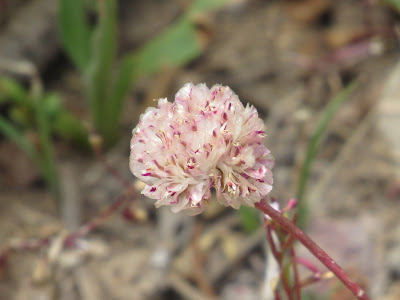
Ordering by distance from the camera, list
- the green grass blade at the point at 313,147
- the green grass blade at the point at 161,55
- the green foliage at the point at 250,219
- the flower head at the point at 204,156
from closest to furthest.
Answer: the flower head at the point at 204,156
the green grass blade at the point at 313,147
the green foliage at the point at 250,219
the green grass blade at the point at 161,55

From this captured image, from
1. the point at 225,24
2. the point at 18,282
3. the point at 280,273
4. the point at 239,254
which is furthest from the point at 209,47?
the point at 280,273

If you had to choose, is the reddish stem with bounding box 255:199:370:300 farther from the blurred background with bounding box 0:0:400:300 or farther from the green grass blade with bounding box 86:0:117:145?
the green grass blade with bounding box 86:0:117:145

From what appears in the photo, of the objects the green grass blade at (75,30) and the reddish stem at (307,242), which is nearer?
the reddish stem at (307,242)

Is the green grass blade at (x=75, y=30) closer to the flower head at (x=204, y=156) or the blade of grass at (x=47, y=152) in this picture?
the blade of grass at (x=47, y=152)

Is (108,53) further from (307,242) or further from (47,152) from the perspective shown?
(307,242)

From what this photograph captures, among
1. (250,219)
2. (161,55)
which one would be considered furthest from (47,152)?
(250,219)

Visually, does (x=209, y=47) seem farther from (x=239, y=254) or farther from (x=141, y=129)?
(x=141, y=129)

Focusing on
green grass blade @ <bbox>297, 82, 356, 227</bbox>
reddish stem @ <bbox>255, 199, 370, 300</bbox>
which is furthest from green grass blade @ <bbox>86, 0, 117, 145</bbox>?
reddish stem @ <bbox>255, 199, 370, 300</bbox>

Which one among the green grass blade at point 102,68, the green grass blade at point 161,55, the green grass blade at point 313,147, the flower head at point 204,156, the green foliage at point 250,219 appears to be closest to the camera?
the flower head at point 204,156

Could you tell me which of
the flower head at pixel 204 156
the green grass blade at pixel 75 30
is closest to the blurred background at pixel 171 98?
the green grass blade at pixel 75 30
